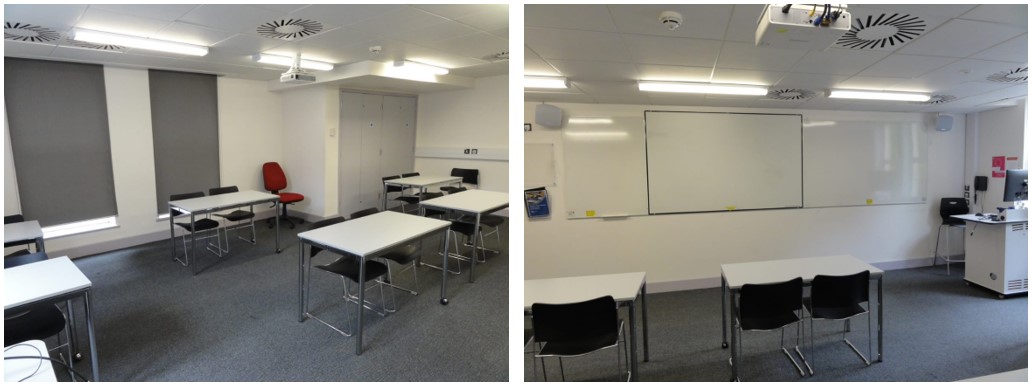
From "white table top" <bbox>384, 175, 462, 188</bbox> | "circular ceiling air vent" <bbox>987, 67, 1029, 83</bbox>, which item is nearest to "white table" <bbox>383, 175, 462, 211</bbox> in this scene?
"white table top" <bbox>384, 175, 462, 188</bbox>

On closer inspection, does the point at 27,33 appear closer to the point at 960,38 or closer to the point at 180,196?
the point at 180,196

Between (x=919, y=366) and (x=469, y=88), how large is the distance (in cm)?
537

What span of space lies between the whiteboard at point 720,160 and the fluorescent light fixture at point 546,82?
1437 mm

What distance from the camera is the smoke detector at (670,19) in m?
1.82

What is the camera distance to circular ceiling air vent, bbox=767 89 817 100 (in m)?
3.60

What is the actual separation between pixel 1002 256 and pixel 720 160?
2649mm

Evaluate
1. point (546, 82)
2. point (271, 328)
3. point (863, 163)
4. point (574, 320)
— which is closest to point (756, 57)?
point (546, 82)

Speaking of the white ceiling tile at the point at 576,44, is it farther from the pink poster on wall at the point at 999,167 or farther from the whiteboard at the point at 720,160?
the pink poster on wall at the point at 999,167

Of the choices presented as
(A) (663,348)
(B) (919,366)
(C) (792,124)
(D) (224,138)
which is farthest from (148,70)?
(B) (919,366)

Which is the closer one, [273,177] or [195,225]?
Answer: [195,225]

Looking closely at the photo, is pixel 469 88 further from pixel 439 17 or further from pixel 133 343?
pixel 133 343

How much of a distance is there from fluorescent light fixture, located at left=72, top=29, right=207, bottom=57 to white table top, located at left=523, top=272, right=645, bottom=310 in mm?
3452

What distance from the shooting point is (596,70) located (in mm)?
2779

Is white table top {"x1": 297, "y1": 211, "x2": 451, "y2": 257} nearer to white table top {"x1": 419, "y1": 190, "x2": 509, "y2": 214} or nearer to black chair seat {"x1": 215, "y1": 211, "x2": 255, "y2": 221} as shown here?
white table top {"x1": 419, "y1": 190, "x2": 509, "y2": 214}
